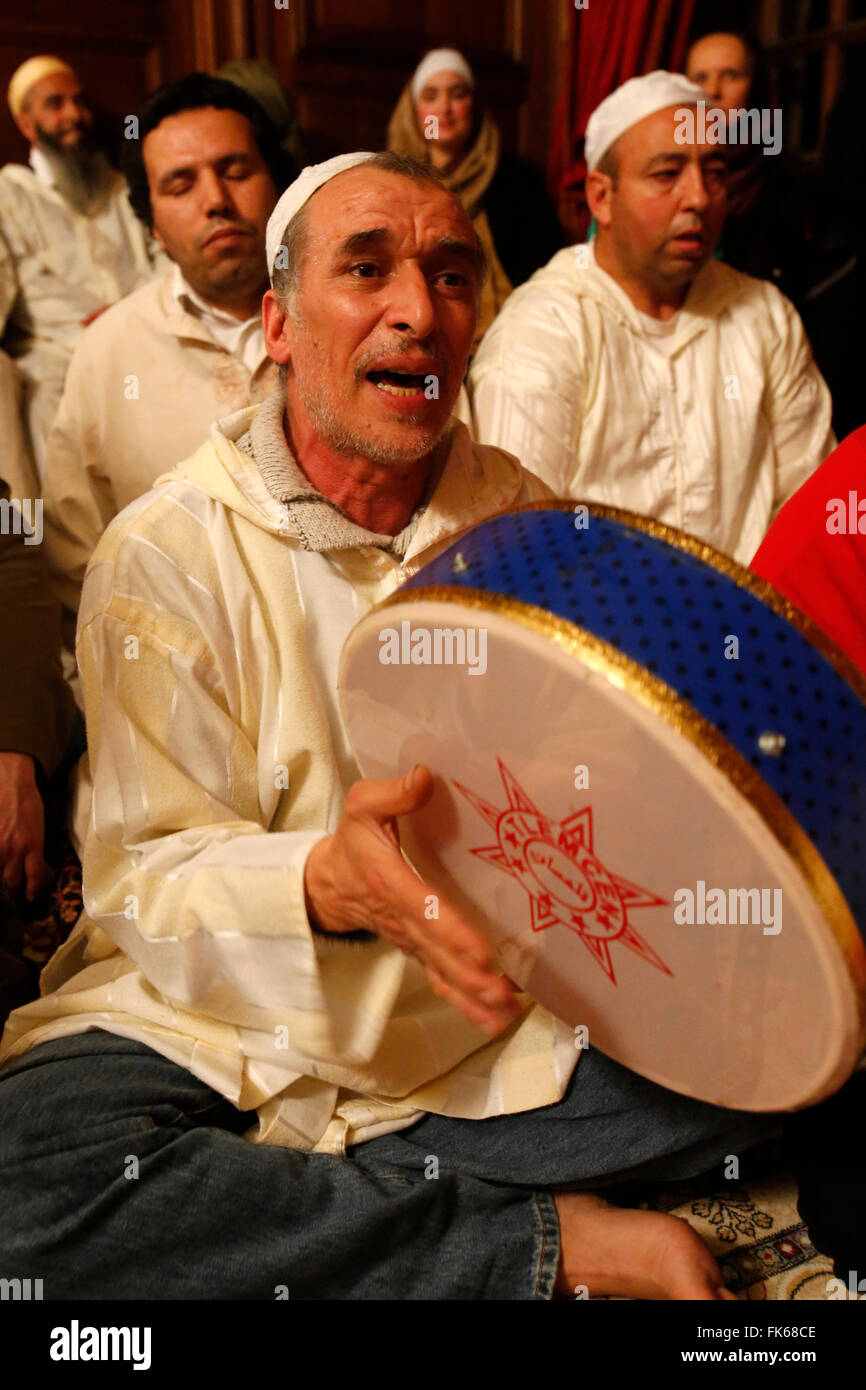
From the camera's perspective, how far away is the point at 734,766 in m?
0.74

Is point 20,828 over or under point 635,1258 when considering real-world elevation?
over

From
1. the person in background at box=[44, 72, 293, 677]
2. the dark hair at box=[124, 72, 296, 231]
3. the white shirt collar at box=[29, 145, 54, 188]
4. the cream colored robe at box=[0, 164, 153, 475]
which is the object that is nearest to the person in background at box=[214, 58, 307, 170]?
the cream colored robe at box=[0, 164, 153, 475]

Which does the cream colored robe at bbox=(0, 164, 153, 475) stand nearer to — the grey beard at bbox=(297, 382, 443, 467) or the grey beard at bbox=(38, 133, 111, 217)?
the grey beard at bbox=(38, 133, 111, 217)

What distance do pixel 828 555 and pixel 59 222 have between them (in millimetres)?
3194

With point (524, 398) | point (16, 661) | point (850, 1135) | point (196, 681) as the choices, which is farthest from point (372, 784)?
point (524, 398)

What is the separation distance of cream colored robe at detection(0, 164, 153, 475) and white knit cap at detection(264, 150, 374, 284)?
2433 mm

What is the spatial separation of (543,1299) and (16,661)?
98cm

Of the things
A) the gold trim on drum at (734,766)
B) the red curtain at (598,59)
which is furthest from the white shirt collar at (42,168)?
the gold trim on drum at (734,766)

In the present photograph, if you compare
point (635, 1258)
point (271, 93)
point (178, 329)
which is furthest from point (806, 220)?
point (635, 1258)

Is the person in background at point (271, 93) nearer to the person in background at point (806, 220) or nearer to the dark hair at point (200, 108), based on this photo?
the dark hair at point (200, 108)

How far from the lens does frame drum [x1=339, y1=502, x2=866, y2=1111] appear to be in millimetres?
757

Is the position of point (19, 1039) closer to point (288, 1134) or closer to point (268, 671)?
point (288, 1134)

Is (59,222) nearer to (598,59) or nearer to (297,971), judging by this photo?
(598,59)

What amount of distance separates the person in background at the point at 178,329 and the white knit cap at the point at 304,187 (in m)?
0.92
